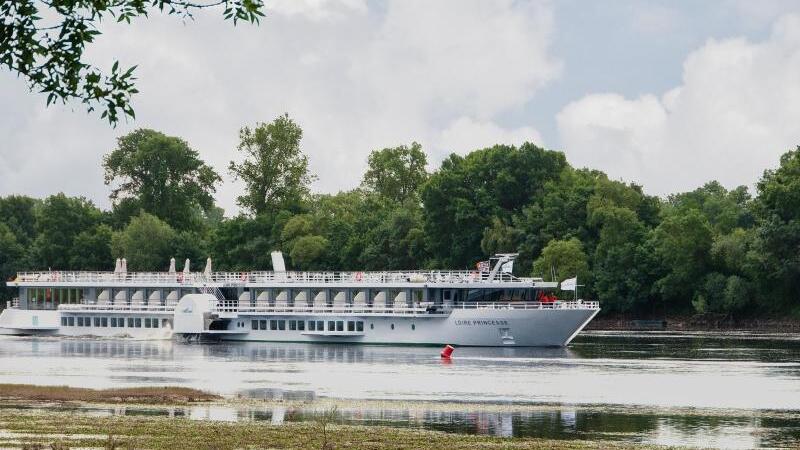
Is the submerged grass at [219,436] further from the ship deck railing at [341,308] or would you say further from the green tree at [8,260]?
the green tree at [8,260]

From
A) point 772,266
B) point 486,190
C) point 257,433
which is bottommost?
point 257,433

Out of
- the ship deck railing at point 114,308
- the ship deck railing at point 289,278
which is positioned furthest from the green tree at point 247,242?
the ship deck railing at point 114,308

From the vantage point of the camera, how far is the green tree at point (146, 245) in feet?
551

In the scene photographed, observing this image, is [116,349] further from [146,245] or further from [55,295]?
[146,245]

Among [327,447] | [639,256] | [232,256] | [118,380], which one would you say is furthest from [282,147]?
[327,447]

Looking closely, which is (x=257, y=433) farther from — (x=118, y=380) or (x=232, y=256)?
(x=232, y=256)

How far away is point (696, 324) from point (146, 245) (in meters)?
69.1

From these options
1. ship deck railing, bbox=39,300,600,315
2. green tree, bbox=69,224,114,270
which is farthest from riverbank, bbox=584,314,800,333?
green tree, bbox=69,224,114,270

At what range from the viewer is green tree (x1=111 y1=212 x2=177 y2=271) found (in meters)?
168

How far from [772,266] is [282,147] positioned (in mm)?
78629

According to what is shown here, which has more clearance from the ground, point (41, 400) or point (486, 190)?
point (486, 190)

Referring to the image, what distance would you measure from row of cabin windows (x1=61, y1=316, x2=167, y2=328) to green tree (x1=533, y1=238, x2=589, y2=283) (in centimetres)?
3842

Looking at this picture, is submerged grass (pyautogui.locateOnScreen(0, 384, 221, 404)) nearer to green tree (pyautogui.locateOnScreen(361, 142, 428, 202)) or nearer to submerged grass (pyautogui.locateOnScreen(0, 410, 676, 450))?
submerged grass (pyautogui.locateOnScreen(0, 410, 676, 450))

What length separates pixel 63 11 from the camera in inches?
1061
